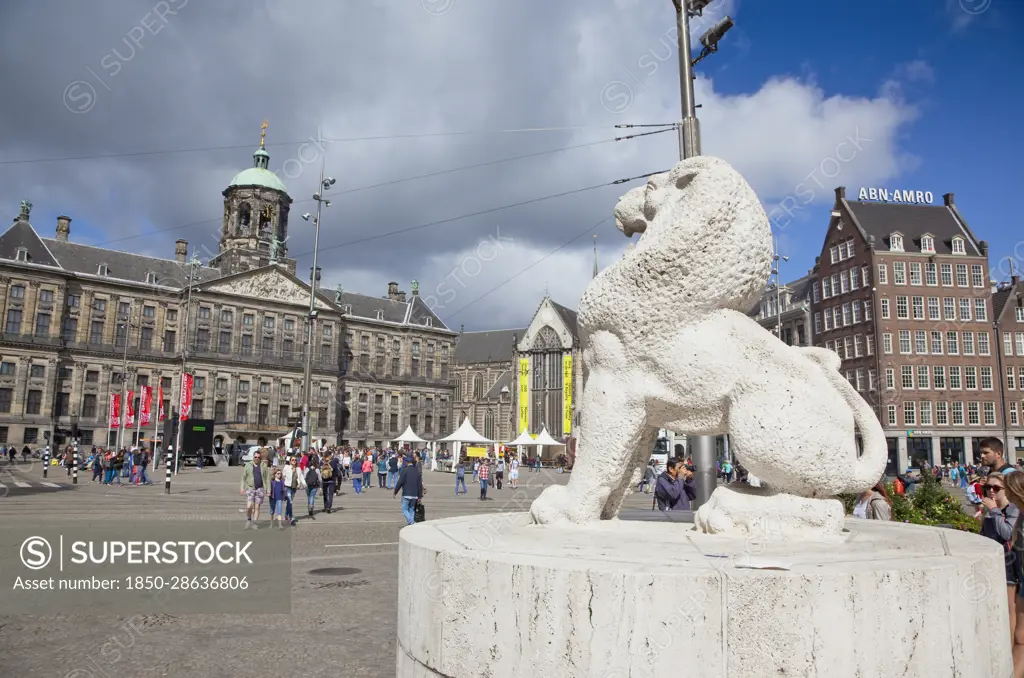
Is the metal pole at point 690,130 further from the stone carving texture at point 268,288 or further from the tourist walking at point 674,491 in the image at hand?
the stone carving texture at point 268,288

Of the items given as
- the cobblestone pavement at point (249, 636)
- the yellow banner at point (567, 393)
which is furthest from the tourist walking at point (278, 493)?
the yellow banner at point (567, 393)

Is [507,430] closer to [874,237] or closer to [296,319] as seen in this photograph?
[296,319]

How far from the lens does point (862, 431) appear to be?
3588 millimetres

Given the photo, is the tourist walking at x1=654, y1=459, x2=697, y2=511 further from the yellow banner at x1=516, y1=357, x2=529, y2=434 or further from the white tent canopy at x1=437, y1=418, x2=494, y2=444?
the yellow banner at x1=516, y1=357, x2=529, y2=434

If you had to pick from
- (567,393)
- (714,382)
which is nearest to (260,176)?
(567,393)

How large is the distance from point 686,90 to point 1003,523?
5.31 metres

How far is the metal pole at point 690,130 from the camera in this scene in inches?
289

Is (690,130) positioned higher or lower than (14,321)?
lower

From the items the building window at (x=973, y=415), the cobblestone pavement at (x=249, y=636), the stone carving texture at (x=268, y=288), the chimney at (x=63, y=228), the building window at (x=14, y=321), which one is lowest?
the cobblestone pavement at (x=249, y=636)

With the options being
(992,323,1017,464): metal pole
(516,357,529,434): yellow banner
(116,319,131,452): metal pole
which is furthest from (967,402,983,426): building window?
(116,319,131,452): metal pole

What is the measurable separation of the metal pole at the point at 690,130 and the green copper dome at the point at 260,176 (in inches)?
2330

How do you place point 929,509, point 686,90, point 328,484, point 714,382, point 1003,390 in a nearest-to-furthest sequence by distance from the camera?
point 714,382 → point 686,90 → point 929,509 → point 328,484 → point 1003,390

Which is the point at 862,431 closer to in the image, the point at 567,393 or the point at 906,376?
the point at 906,376

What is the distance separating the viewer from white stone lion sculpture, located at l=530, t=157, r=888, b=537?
3.25 meters
